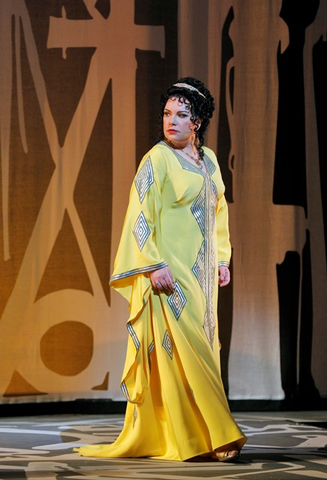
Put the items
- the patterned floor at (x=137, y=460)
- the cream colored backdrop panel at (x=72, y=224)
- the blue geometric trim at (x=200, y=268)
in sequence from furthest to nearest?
1. the cream colored backdrop panel at (x=72, y=224)
2. the blue geometric trim at (x=200, y=268)
3. the patterned floor at (x=137, y=460)

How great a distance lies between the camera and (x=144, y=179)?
3377 millimetres

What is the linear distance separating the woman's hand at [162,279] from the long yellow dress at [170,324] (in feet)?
0.09

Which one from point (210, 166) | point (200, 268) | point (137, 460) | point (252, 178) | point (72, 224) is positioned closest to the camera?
point (137, 460)

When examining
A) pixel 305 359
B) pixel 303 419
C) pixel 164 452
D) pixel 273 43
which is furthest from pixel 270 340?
pixel 164 452

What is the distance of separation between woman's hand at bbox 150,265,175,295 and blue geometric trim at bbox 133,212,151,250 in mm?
111

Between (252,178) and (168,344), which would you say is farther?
(252,178)

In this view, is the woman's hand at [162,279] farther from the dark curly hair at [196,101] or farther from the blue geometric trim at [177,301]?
the dark curly hair at [196,101]

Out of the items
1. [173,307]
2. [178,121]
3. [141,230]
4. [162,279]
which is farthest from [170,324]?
[178,121]

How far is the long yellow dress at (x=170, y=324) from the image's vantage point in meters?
3.29

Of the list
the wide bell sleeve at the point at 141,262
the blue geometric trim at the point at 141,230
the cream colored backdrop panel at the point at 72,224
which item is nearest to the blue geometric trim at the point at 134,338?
the wide bell sleeve at the point at 141,262

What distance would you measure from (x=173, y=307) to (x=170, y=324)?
0.06m

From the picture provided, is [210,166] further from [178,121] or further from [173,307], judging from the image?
[173,307]

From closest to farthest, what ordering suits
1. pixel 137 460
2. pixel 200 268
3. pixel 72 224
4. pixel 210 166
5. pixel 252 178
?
pixel 137 460, pixel 200 268, pixel 210 166, pixel 72 224, pixel 252 178

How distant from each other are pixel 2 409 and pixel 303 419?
162 cm
